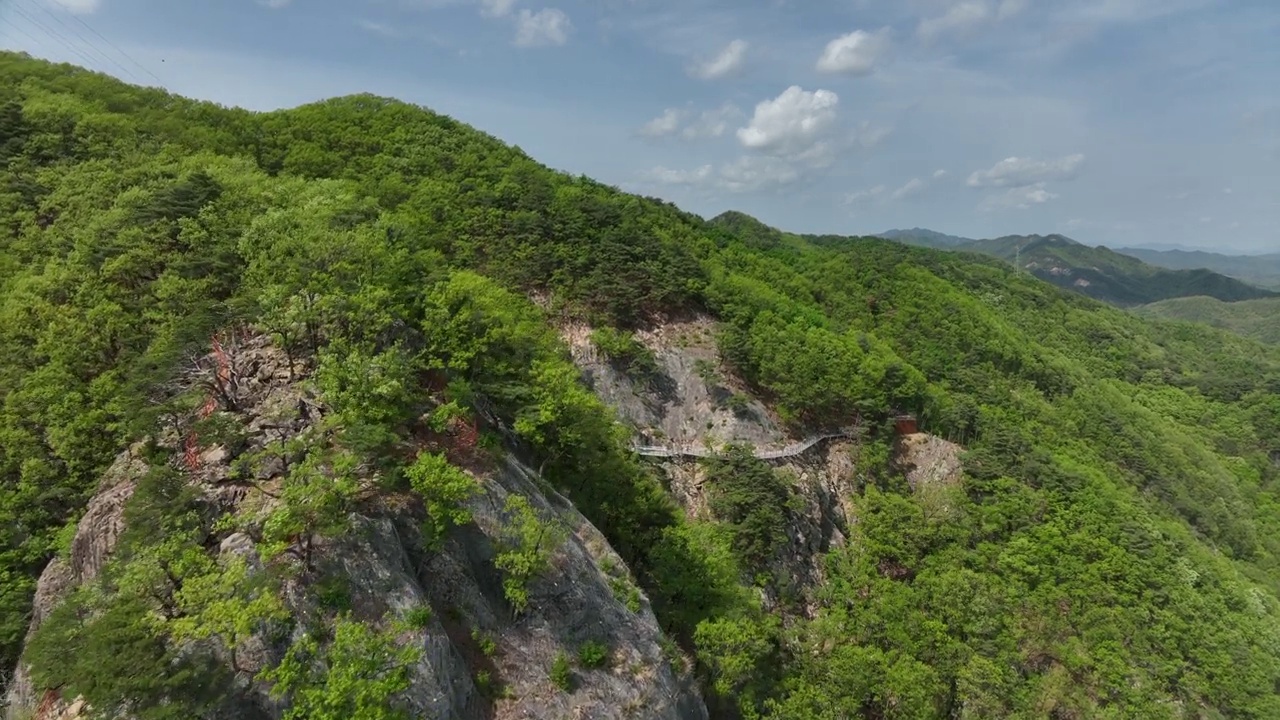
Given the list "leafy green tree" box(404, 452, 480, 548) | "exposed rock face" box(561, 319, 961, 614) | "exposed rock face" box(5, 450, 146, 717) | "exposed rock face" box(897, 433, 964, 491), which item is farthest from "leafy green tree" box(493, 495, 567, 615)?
"exposed rock face" box(897, 433, 964, 491)

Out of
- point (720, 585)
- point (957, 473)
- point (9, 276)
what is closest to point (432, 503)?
point (720, 585)

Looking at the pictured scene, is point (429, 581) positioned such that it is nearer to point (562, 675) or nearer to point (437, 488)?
point (437, 488)

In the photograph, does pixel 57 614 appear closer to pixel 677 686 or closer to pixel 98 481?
pixel 98 481

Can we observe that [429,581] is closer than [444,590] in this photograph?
Yes

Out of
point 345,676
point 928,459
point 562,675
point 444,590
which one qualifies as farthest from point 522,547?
point 928,459

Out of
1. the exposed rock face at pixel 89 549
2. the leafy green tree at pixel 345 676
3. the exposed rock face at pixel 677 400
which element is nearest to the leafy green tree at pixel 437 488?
the leafy green tree at pixel 345 676
